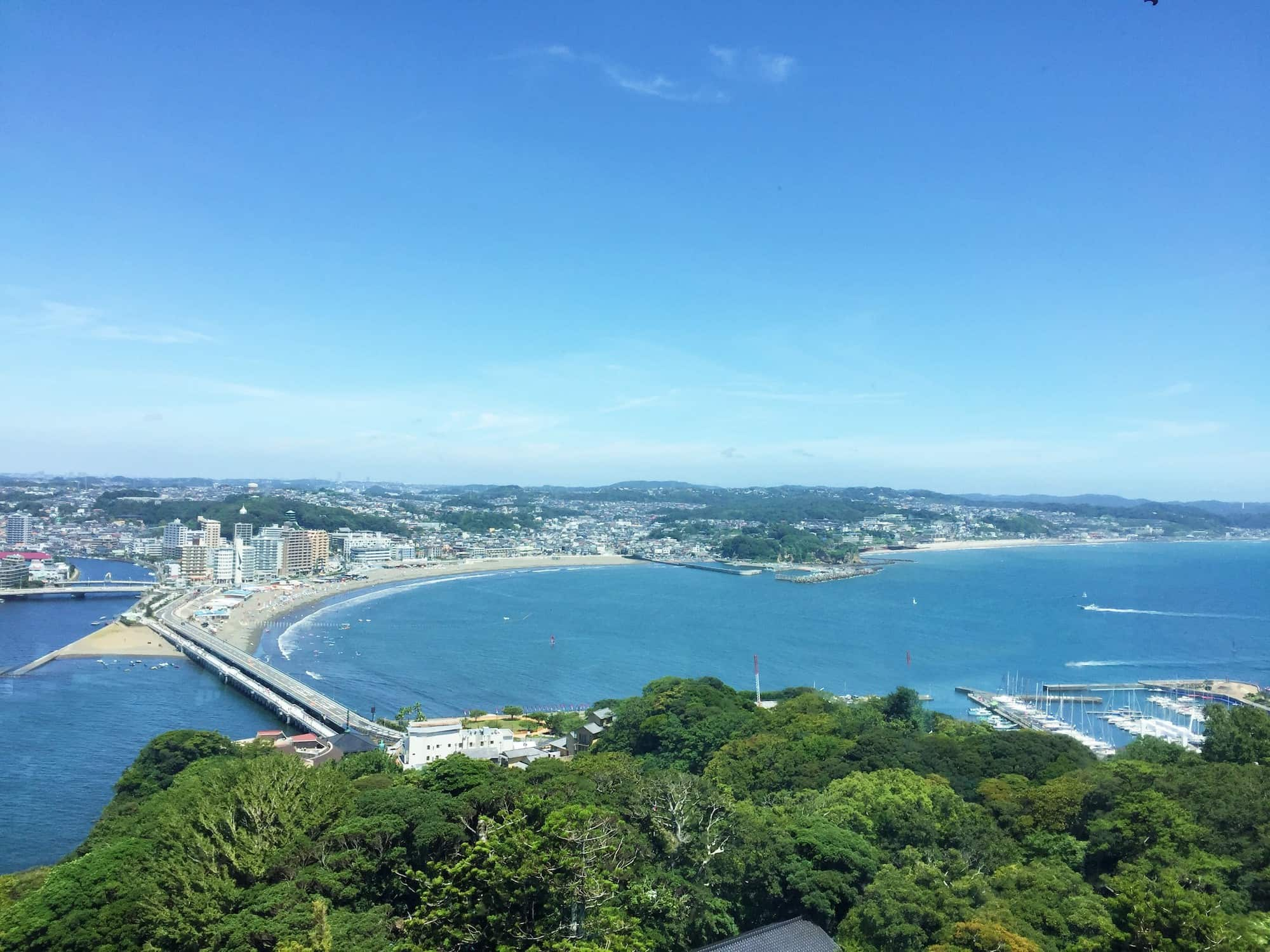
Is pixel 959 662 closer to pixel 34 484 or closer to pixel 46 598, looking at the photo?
pixel 46 598

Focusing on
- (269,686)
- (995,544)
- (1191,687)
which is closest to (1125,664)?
(1191,687)

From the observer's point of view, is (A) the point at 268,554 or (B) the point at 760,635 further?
(A) the point at 268,554

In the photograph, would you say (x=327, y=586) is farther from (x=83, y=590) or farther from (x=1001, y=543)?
(x=1001, y=543)

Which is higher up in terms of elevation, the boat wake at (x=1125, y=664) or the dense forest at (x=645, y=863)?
the dense forest at (x=645, y=863)

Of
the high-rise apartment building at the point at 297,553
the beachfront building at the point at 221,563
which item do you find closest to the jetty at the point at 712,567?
the high-rise apartment building at the point at 297,553

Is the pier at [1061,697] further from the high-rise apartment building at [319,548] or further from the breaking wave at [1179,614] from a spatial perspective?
the high-rise apartment building at [319,548]

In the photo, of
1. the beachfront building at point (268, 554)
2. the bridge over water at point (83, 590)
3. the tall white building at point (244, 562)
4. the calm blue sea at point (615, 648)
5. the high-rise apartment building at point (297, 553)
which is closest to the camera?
the calm blue sea at point (615, 648)
